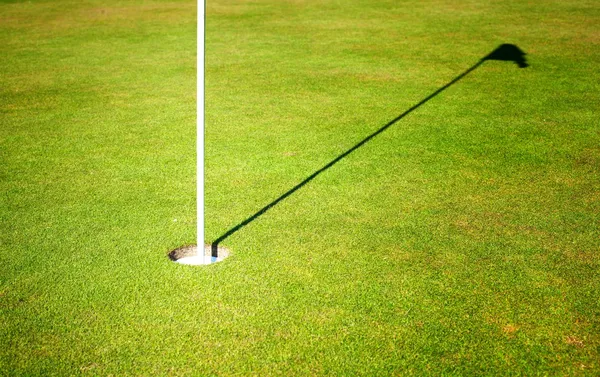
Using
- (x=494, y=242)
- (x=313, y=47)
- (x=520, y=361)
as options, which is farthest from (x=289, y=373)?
(x=313, y=47)

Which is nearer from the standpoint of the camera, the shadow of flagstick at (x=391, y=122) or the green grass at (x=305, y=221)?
the green grass at (x=305, y=221)

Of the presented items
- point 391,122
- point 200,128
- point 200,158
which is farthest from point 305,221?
point 391,122

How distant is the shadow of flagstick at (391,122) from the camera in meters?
→ 5.02

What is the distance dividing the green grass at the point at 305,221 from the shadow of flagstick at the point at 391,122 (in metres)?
0.08

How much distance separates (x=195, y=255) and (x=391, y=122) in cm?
430

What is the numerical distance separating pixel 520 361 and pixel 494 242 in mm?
1559

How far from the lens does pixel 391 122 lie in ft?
26.6

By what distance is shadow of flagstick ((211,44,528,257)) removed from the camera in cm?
502

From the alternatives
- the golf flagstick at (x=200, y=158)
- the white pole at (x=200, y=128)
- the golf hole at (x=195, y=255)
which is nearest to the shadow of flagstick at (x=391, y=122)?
the golf hole at (x=195, y=255)

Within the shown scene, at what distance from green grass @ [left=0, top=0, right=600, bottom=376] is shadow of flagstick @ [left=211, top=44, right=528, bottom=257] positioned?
8 cm

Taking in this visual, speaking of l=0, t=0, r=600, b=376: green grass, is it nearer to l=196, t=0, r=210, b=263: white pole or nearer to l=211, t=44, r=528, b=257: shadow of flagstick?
l=211, t=44, r=528, b=257: shadow of flagstick

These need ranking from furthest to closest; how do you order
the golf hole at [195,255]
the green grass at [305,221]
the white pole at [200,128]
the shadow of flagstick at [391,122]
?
the shadow of flagstick at [391,122], the golf hole at [195,255], the white pole at [200,128], the green grass at [305,221]

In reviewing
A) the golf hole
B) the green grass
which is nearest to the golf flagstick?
the golf hole

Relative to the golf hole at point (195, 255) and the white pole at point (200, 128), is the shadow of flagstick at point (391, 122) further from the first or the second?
the white pole at point (200, 128)
